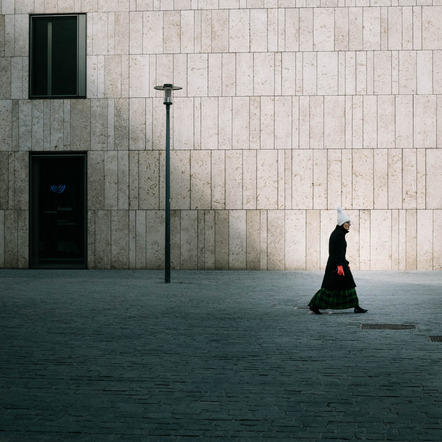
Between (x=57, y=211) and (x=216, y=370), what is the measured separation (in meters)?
16.4

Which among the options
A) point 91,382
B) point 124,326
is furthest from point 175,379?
point 124,326

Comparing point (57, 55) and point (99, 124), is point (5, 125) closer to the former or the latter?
point (57, 55)

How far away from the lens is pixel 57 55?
2302 cm

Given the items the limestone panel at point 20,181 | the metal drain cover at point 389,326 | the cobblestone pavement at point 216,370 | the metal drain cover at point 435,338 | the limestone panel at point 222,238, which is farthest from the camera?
the limestone panel at point 20,181

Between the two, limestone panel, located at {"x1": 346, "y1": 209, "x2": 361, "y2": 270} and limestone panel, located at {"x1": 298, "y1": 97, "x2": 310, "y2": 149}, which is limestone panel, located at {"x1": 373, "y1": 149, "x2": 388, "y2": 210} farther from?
limestone panel, located at {"x1": 298, "y1": 97, "x2": 310, "y2": 149}

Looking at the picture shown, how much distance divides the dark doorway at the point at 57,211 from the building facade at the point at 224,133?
0.04m

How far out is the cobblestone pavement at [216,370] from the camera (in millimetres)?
5395

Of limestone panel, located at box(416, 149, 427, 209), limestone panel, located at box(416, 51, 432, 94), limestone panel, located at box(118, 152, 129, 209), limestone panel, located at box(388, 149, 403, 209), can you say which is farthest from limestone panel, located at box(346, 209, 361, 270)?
limestone panel, located at box(118, 152, 129, 209)

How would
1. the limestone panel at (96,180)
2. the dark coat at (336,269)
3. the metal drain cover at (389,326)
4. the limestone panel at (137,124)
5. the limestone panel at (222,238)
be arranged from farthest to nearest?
the limestone panel at (96,180), the limestone panel at (137,124), the limestone panel at (222,238), the dark coat at (336,269), the metal drain cover at (389,326)

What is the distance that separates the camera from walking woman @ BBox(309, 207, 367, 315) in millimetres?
12047

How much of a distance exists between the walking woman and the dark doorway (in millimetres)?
11918

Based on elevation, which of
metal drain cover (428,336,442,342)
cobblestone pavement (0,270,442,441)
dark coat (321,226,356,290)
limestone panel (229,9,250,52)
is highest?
limestone panel (229,9,250,52)

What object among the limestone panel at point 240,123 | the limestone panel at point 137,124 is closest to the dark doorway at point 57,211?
the limestone panel at point 137,124

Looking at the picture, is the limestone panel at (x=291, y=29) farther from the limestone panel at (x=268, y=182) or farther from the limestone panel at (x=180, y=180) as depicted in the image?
the limestone panel at (x=180, y=180)
